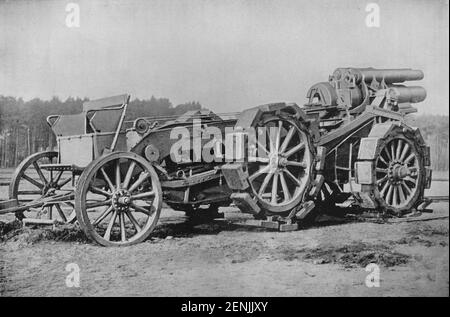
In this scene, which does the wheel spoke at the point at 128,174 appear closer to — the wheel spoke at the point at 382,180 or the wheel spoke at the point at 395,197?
the wheel spoke at the point at 382,180

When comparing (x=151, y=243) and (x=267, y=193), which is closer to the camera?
(x=151, y=243)

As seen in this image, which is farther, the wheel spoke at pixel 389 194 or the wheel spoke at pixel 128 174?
the wheel spoke at pixel 389 194

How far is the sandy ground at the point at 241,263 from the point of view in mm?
5039

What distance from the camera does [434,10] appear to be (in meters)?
6.11

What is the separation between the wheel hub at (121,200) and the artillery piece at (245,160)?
0.01m

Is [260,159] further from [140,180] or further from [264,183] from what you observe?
[140,180]

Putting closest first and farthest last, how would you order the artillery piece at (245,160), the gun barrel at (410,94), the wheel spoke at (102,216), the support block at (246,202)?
1. the wheel spoke at (102,216)
2. the artillery piece at (245,160)
3. the support block at (246,202)
4. the gun barrel at (410,94)

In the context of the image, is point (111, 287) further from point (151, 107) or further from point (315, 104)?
point (151, 107)

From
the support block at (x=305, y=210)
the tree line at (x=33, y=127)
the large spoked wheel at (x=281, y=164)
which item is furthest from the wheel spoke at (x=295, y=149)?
the tree line at (x=33, y=127)

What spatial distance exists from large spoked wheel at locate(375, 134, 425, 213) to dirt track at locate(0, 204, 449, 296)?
93cm

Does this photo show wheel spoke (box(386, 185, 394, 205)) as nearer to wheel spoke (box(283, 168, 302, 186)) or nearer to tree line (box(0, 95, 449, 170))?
wheel spoke (box(283, 168, 302, 186))
